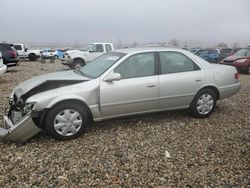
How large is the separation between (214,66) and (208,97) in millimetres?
706

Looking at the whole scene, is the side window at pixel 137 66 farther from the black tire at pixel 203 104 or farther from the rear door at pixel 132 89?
the black tire at pixel 203 104

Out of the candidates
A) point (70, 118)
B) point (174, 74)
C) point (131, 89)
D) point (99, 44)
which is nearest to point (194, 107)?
point (174, 74)

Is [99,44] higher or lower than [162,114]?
higher

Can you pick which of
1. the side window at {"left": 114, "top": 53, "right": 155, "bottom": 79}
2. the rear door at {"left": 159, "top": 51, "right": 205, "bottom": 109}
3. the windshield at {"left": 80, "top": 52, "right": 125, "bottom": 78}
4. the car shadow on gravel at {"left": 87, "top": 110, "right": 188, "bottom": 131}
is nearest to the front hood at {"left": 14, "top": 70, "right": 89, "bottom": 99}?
the windshield at {"left": 80, "top": 52, "right": 125, "bottom": 78}

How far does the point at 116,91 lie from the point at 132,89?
1.01 feet

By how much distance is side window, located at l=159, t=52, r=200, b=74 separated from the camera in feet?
17.7

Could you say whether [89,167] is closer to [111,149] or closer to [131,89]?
[111,149]

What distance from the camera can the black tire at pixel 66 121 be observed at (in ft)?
14.4

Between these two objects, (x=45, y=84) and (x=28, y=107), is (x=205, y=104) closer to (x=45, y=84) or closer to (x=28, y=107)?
(x=45, y=84)

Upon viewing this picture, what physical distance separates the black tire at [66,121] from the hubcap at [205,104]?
2.35 m

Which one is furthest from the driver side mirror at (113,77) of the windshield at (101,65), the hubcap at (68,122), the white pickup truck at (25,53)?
the white pickup truck at (25,53)

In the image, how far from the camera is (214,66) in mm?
5922

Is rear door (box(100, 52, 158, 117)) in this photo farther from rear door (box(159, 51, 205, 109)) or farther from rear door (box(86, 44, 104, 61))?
rear door (box(86, 44, 104, 61))

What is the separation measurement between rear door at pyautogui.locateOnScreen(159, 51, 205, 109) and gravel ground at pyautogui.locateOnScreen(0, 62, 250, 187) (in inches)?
16.9
